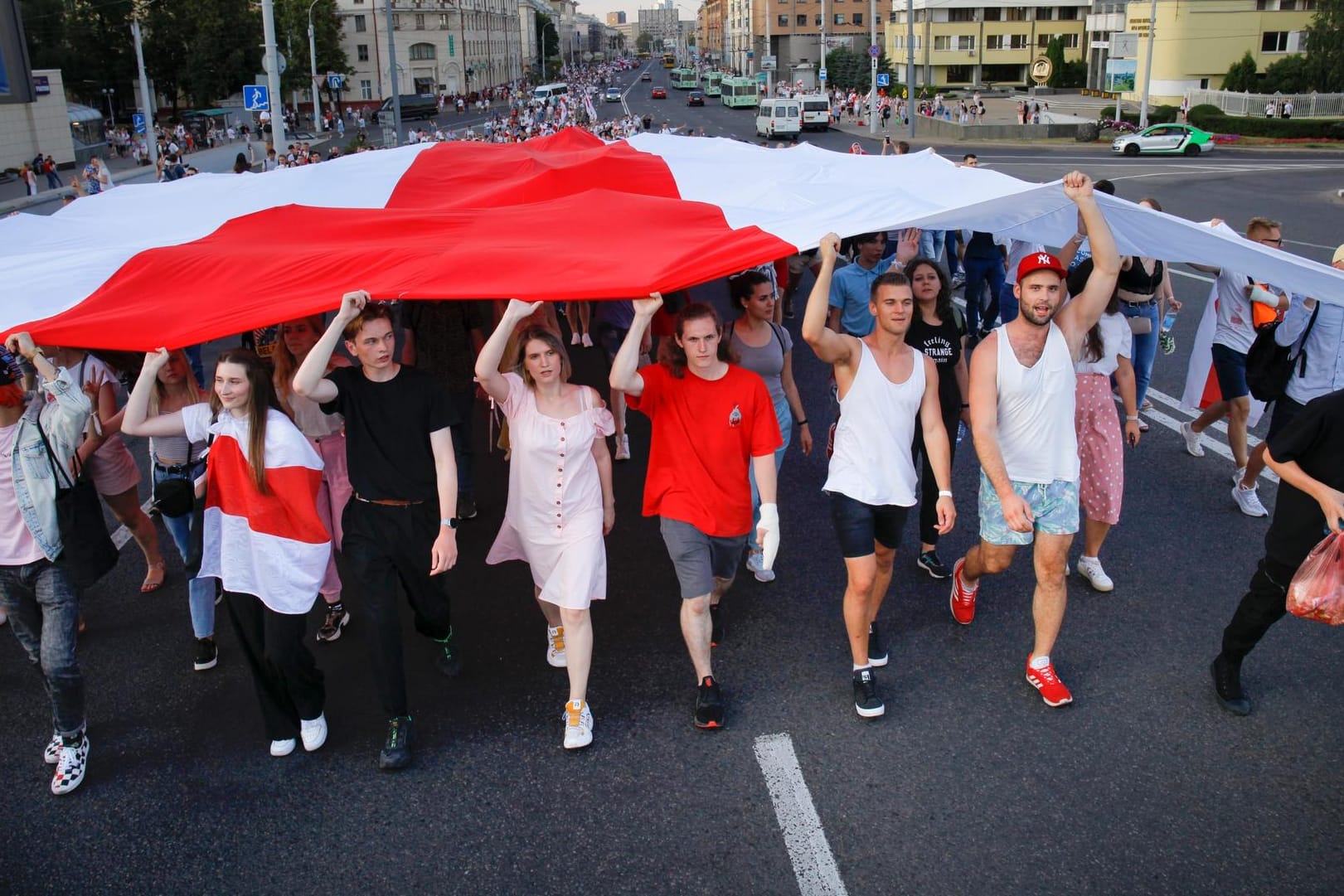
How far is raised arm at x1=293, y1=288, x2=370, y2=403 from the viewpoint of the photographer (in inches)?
152

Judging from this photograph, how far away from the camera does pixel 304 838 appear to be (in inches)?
145

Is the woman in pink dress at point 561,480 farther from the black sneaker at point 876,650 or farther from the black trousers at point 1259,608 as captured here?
the black trousers at point 1259,608

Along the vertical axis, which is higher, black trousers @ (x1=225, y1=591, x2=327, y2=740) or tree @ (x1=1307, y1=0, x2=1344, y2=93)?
tree @ (x1=1307, y1=0, x2=1344, y2=93)

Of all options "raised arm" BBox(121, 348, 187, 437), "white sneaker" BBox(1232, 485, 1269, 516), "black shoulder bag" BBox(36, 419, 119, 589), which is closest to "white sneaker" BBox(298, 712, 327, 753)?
"black shoulder bag" BBox(36, 419, 119, 589)

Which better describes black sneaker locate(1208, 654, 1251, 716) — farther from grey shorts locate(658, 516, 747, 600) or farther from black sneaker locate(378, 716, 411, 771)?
black sneaker locate(378, 716, 411, 771)

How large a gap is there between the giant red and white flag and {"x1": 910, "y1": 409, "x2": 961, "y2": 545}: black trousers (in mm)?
1031

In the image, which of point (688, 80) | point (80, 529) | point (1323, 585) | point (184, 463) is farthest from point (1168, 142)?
point (688, 80)

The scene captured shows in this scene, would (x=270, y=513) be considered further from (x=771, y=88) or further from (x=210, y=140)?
(x=771, y=88)

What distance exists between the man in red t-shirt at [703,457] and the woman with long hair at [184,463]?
208cm

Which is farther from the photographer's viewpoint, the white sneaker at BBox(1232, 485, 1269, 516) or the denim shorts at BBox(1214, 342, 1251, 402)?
the denim shorts at BBox(1214, 342, 1251, 402)

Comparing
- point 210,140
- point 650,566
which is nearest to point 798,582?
point 650,566

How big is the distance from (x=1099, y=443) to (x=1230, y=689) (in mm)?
1323

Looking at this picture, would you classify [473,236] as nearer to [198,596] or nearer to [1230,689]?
[198,596]

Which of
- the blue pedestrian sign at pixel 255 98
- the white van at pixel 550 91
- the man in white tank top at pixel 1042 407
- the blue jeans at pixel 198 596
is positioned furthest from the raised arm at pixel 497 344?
the white van at pixel 550 91
